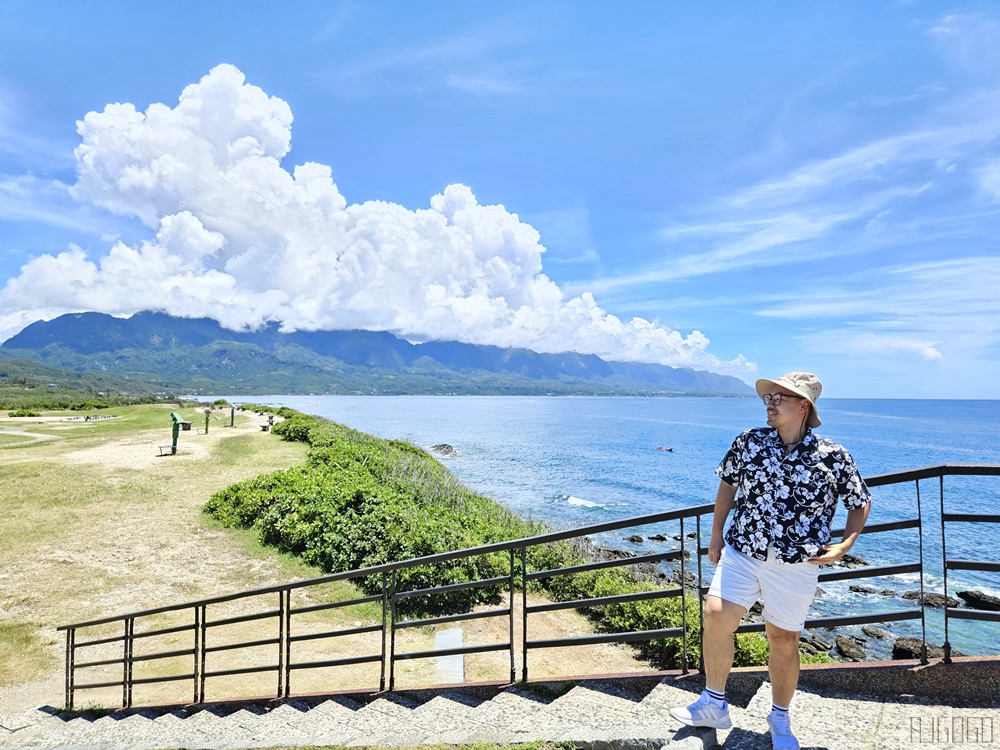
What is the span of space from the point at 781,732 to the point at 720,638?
0.51 metres

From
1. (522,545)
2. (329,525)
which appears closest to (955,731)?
(522,545)

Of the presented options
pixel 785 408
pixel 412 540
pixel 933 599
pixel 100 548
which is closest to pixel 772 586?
pixel 785 408

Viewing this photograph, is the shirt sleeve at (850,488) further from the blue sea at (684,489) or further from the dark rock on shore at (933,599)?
the dark rock on shore at (933,599)

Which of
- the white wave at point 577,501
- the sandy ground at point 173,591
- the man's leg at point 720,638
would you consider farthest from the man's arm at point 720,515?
the white wave at point 577,501

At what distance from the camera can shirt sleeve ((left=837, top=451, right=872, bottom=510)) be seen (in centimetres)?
303

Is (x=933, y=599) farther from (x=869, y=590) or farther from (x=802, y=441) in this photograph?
(x=802, y=441)

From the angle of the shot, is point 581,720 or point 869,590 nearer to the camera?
point 581,720

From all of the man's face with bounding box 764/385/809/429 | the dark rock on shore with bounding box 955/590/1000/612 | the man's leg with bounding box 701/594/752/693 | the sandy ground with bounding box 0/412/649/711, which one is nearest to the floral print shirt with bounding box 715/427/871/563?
the man's face with bounding box 764/385/809/429

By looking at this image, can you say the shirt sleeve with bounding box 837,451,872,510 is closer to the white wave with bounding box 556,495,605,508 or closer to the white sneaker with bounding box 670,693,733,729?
the white sneaker with bounding box 670,693,733,729

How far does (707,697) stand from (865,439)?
105 m

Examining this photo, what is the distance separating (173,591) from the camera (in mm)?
11375

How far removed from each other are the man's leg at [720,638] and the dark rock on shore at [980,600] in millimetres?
18818

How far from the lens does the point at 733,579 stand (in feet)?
10.7

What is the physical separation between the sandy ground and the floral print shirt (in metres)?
5.95
